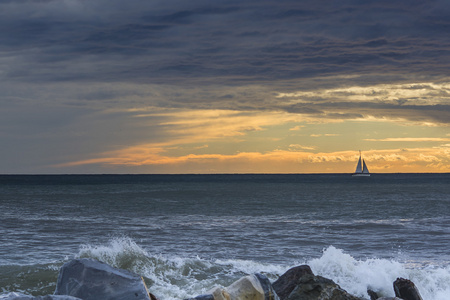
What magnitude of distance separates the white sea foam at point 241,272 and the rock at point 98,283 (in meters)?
4.66

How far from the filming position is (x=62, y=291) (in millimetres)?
10188

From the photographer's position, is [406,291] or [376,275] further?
[376,275]

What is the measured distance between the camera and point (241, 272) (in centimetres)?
1752

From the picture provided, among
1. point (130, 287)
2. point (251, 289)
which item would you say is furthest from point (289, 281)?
point (130, 287)

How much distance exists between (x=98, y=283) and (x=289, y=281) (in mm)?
4991

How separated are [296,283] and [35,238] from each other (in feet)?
57.4

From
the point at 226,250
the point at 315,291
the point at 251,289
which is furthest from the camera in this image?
the point at 226,250

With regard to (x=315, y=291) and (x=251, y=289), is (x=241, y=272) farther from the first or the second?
(x=251, y=289)

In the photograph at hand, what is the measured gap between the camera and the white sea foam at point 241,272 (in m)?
15.6

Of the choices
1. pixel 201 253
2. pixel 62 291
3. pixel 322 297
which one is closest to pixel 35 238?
pixel 201 253

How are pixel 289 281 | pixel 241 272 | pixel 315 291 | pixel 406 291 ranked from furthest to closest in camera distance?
pixel 241 272 → pixel 289 281 → pixel 406 291 → pixel 315 291

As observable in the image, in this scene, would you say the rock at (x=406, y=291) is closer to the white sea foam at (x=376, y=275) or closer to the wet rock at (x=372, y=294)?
the wet rock at (x=372, y=294)

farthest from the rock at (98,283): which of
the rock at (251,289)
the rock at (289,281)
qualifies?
the rock at (289,281)

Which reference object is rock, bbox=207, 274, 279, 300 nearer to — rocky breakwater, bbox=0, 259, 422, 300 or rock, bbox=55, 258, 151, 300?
rocky breakwater, bbox=0, 259, 422, 300
